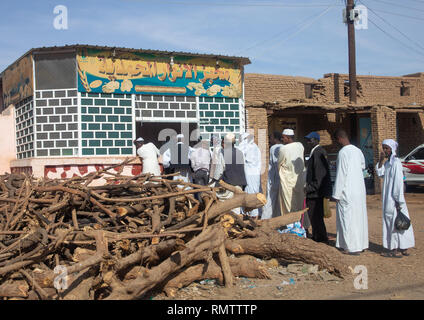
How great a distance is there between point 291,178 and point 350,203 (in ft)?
3.66

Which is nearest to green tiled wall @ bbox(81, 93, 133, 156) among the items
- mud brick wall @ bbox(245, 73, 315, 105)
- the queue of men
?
the queue of men

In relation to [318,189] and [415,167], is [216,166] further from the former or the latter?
[415,167]

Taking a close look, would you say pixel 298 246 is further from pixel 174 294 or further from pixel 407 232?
pixel 407 232

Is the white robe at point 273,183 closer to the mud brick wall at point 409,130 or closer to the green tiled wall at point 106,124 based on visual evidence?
the green tiled wall at point 106,124

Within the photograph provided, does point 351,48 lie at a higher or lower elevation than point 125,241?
higher

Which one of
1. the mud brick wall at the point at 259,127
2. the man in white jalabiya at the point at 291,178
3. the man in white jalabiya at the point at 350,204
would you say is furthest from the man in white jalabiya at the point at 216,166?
the mud brick wall at the point at 259,127

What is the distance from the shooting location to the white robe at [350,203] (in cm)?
631

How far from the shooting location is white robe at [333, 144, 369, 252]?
20.7 feet

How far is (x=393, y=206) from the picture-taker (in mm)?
6430

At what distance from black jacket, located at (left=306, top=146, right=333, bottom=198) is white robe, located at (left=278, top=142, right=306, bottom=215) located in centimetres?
38

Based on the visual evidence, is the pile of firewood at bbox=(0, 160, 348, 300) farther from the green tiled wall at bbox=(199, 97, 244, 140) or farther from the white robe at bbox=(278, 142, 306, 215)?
the green tiled wall at bbox=(199, 97, 244, 140)

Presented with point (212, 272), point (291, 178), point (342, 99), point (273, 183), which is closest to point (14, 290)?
point (212, 272)

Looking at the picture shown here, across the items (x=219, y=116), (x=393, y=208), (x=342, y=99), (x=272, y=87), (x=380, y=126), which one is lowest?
(x=393, y=208)

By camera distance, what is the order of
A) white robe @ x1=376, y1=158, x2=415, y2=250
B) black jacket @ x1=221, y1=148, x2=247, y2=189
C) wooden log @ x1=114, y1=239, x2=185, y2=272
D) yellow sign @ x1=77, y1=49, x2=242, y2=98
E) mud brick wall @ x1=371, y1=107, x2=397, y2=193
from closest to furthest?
wooden log @ x1=114, y1=239, x2=185, y2=272 → white robe @ x1=376, y1=158, x2=415, y2=250 → black jacket @ x1=221, y1=148, x2=247, y2=189 → yellow sign @ x1=77, y1=49, x2=242, y2=98 → mud brick wall @ x1=371, y1=107, x2=397, y2=193
